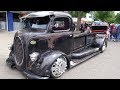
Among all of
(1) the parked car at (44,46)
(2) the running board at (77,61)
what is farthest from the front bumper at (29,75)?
Answer: (2) the running board at (77,61)

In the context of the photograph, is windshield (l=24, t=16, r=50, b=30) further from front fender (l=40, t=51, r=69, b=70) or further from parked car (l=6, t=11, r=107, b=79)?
front fender (l=40, t=51, r=69, b=70)

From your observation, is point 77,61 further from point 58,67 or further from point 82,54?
point 58,67

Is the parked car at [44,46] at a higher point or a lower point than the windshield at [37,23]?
lower

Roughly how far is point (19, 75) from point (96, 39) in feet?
14.8

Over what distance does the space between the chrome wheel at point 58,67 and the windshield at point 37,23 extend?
109cm

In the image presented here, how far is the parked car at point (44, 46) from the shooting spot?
4.80 metres

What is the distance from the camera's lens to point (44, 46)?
16.3 ft

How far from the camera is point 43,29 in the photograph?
17.5ft

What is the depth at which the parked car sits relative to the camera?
4.80 meters

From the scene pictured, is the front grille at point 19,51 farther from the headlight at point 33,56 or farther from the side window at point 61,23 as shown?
the side window at point 61,23

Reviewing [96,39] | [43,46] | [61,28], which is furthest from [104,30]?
[43,46]

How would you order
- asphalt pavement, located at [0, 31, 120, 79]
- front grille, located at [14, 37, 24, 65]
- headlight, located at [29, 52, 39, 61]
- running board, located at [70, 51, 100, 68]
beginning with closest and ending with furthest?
headlight, located at [29, 52, 39, 61], front grille, located at [14, 37, 24, 65], asphalt pavement, located at [0, 31, 120, 79], running board, located at [70, 51, 100, 68]

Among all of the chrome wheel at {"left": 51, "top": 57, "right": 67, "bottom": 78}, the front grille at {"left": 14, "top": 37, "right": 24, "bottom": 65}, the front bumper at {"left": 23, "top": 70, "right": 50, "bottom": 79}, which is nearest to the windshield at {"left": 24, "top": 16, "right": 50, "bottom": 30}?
the front grille at {"left": 14, "top": 37, "right": 24, "bottom": 65}
